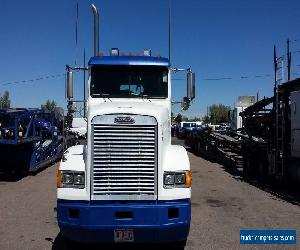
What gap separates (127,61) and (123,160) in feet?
7.20

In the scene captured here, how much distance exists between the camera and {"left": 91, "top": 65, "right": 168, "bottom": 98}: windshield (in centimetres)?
732

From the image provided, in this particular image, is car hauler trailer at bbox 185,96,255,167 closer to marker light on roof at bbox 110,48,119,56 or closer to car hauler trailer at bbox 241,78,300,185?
car hauler trailer at bbox 241,78,300,185

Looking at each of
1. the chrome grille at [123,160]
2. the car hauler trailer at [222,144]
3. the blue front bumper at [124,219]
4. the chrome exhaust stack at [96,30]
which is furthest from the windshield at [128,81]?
the car hauler trailer at [222,144]

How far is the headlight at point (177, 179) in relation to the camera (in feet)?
19.2

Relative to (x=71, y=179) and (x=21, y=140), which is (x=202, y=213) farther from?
(x=21, y=140)

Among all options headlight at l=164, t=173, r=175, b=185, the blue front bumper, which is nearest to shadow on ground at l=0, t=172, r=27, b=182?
the blue front bumper

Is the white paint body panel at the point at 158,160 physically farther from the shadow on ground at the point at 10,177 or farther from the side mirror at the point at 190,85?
the shadow on ground at the point at 10,177

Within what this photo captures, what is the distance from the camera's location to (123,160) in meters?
5.83

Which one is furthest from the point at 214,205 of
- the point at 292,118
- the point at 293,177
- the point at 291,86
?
the point at 291,86

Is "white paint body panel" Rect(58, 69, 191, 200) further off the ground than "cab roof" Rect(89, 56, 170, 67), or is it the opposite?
"cab roof" Rect(89, 56, 170, 67)

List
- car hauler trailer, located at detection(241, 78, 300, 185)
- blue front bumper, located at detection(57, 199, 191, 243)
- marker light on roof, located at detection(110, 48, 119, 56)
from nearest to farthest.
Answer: blue front bumper, located at detection(57, 199, 191, 243) → marker light on roof, located at detection(110, 48, 119, 56) → car hauler trailer, located at detection(241, 78, 300, 185)

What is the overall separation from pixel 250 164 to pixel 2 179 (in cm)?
906

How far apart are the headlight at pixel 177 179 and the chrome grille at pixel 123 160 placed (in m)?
0.20

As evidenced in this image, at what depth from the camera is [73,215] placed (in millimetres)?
5723
